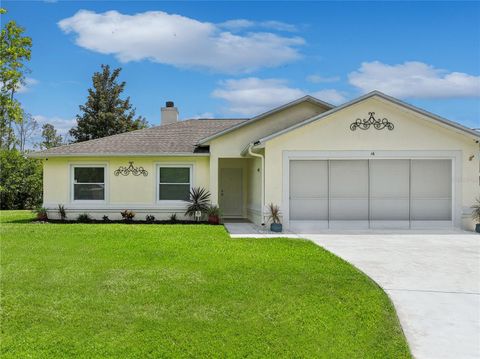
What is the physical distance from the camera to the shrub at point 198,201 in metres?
16.7

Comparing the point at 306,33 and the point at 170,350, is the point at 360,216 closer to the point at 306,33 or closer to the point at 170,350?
the point at 306,33

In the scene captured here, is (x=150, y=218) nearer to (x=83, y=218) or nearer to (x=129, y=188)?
(x=129, y=188)

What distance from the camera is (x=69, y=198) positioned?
17375mm

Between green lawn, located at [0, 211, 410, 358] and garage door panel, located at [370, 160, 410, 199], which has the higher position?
garage door panel, located at [370, 160, 410, 199]

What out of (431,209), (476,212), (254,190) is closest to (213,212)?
(254,190)

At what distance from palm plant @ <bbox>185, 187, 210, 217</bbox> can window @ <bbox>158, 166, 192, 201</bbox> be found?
0.45m

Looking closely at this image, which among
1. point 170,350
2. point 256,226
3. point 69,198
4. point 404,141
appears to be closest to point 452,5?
point 404,141

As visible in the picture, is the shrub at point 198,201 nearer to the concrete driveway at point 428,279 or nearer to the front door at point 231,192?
the front door at point 231,192

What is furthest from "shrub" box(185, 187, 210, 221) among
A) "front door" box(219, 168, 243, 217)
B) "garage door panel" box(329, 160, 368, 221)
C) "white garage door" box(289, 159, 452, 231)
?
"garage door panel" box(329, 160, 368, 221)

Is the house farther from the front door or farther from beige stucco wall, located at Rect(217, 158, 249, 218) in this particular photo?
the front door

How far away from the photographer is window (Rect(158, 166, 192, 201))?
17234mm

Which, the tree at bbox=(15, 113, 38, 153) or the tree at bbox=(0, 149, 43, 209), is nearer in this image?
the tree at bbox=(0, 149, 43, 209)

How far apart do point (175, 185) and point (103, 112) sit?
22.8 meters

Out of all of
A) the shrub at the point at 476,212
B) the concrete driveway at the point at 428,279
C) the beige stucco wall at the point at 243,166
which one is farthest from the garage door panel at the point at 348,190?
the beige stucco wall at the point at 243,166
